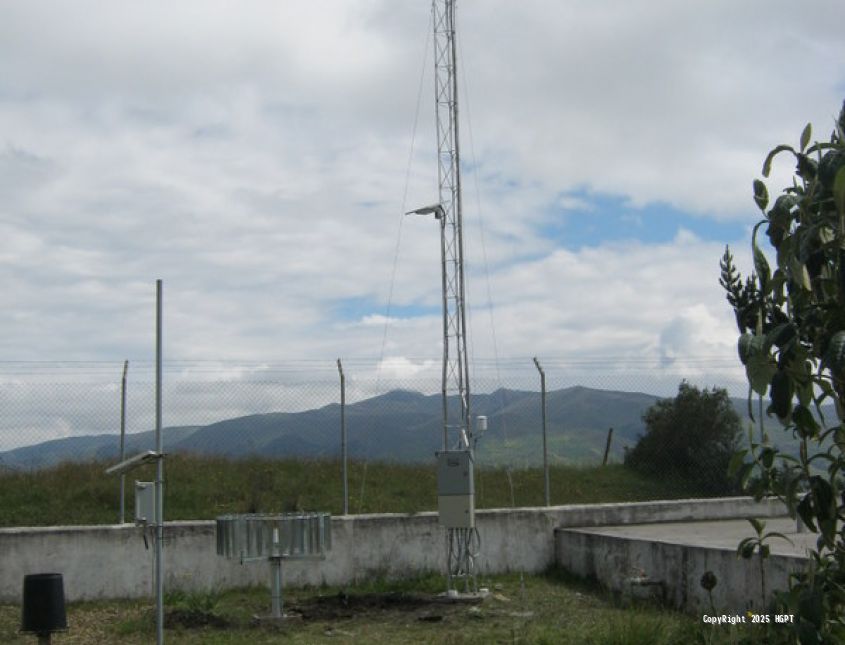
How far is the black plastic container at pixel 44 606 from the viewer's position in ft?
30.2

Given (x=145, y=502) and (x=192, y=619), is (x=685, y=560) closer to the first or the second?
(x=192, y=619)

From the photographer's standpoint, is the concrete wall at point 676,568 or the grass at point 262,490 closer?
the concrete wall at point 676,568

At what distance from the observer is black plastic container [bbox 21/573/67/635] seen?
9.20 m

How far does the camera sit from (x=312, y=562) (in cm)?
1400

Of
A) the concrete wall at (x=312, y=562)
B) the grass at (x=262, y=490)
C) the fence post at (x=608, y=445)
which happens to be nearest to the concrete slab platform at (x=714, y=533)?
the concrete wall at (x=312, y=562)

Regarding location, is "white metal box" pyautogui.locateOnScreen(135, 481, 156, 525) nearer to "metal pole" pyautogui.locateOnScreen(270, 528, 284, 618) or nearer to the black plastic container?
the black plastic container

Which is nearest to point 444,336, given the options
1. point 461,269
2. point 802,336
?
point 461,269

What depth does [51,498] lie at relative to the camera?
48.0 ft

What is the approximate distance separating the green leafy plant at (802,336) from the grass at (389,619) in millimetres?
4276

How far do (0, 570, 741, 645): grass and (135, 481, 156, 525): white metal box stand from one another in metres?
2.36

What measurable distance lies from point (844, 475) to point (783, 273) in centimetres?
85

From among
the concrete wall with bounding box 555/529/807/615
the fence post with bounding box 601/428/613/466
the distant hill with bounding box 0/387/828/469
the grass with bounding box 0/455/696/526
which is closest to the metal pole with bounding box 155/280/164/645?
the concrete wall with bounding box 555/529/807/615

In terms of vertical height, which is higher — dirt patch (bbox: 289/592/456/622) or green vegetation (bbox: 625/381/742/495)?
Answer: green vegetation (bbox: 625/381/742/495)

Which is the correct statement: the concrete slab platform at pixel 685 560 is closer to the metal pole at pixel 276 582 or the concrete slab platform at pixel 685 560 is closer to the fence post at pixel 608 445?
the metal pole at pixel 276 582
